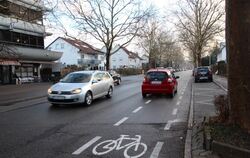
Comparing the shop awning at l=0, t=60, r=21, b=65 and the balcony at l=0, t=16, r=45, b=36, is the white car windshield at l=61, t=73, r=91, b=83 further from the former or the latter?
the shop awning at l=0, t=60, r=21, b=65

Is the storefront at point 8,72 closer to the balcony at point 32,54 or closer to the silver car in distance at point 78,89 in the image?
the balcony at point 32,54

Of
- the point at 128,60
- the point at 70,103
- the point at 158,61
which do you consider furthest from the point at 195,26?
the point at 128,60

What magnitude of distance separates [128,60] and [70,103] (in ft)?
393

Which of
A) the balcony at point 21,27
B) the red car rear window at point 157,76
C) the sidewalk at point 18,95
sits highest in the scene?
the balcony at point 21,27

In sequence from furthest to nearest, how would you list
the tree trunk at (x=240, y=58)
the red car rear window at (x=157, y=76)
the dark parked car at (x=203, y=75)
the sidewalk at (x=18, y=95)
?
the dark parked car at (x=203, y=75) < the sidewalk at (x=18, y=95) < the red car rear window at (x=157, y=76) < the tree trunk at (x=240, y=58)

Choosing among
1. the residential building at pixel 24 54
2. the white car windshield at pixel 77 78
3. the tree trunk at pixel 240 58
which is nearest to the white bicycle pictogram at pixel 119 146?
the tree trunk at pixel 240 58

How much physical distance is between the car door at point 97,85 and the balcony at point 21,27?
2310cm

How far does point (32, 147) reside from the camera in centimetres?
771

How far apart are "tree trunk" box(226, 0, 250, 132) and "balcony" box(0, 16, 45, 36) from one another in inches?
1336

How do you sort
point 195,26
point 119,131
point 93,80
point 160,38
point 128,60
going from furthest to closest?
point 128,60, point 160,38, point 195,26, point 93,80, point 119,131

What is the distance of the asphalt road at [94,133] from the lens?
23.9 feet

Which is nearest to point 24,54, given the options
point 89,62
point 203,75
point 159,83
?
point 203,75

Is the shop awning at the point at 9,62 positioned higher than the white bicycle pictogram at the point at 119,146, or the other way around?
the shop awning at the point at 9,62

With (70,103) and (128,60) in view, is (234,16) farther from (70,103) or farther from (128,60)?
(128,60)
